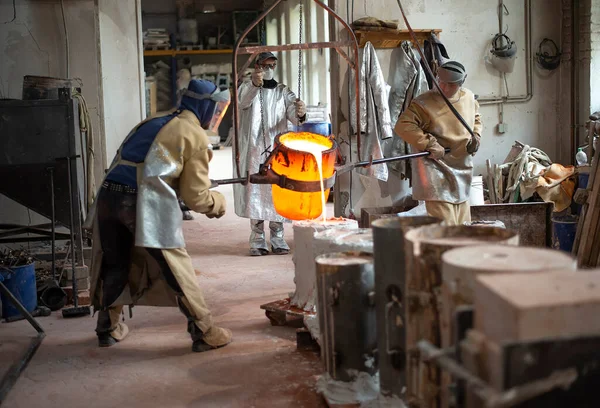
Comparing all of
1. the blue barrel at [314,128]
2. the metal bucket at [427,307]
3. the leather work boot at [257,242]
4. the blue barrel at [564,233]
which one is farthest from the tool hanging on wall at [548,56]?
the metal bucket at [427,307]

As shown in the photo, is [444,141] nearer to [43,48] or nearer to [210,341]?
[210,341]

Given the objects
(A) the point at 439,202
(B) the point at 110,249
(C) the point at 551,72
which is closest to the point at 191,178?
(B) the point at 110,249

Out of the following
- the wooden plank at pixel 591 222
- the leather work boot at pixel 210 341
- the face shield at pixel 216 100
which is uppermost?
the face shield at pixel 216 100

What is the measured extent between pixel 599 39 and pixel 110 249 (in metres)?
5.71

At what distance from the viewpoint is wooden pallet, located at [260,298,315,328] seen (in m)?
4.81

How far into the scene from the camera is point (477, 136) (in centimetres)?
559

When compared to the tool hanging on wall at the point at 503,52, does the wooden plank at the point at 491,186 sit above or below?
below

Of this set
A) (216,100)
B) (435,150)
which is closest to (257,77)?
(435,150)

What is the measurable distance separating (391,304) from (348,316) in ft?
1.25

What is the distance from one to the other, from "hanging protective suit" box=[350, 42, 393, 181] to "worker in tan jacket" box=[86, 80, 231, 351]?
279 centimetres

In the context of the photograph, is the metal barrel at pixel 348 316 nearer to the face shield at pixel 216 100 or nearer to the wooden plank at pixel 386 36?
the face shield at pixel 216 100

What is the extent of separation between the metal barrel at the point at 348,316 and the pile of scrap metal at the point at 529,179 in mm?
4274

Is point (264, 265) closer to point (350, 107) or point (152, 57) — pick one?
point (350, 107)

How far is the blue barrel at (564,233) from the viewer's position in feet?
20.8
